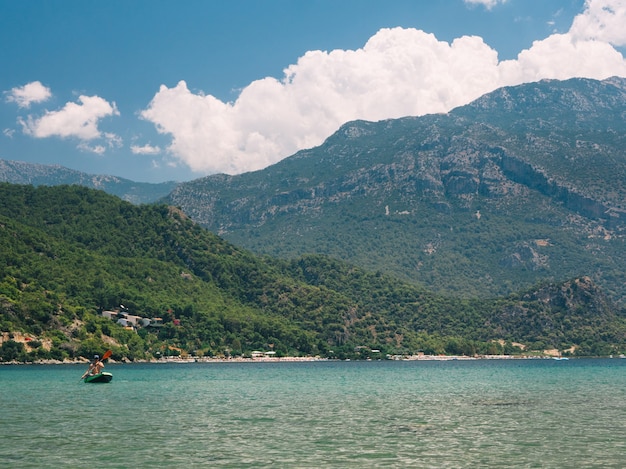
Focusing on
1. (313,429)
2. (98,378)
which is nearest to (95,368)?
(98,378)

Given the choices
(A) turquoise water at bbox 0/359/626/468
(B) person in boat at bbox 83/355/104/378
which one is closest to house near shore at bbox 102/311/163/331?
(B) person in boat at bbox 83/355/104/378

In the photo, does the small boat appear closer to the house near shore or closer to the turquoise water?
the turquoise water

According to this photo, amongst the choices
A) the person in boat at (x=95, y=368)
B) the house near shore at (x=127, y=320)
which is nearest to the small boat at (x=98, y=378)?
the person in boat at (x=95, y=368)

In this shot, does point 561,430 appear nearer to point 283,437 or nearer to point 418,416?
point 418,416

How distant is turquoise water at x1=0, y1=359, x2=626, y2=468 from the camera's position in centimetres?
3509

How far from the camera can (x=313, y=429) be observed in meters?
45.7

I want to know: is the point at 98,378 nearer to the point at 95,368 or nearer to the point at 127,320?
the point at 95,368

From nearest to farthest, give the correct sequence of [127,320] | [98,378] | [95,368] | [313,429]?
1. [313,429]
2. [98,378]
3. [95,368]
4. [127,320]

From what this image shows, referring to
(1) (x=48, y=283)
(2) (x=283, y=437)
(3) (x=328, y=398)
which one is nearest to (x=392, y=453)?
(2) (x=283, y=437)

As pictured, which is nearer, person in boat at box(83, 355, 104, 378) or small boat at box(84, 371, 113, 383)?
small boat at box(84, 371, 113, 383)

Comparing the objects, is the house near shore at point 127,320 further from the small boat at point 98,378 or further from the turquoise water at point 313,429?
the turquoise water at point 313,429

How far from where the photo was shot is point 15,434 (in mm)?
43281

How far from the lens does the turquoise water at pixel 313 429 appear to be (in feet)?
115

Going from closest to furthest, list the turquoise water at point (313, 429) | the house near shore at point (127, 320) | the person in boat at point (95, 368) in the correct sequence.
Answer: the turquoise water at point (313, 429) < the person in boat at point (95, 368) < the house near shore at point (127, 320)
